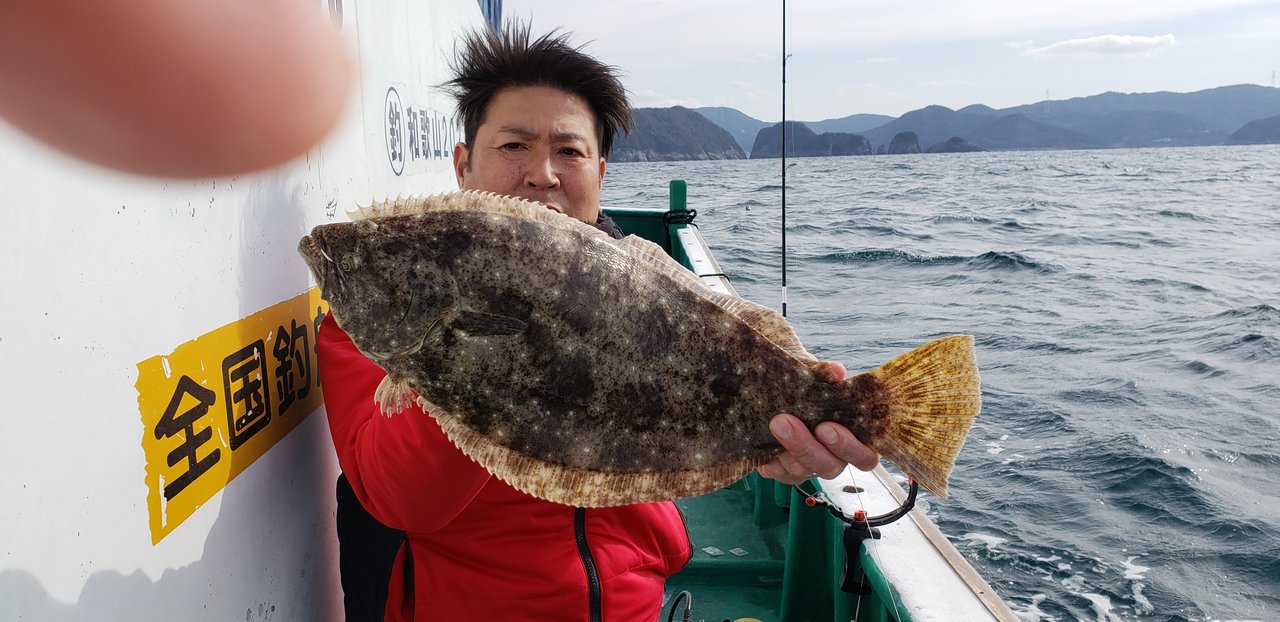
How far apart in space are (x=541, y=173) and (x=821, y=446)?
3.77 ft

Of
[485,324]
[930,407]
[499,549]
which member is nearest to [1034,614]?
[930,407]

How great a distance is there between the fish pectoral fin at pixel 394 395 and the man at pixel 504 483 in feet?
0.38

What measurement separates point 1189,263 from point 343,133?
2361cm

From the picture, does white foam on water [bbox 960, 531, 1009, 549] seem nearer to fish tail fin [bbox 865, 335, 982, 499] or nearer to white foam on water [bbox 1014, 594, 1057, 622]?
white foam on water [bbox 1014, 594, 1057, 622]

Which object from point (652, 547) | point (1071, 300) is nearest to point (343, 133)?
point (652, 547)

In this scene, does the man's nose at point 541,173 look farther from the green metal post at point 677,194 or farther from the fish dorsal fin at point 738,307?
the green metal post at point 677,194

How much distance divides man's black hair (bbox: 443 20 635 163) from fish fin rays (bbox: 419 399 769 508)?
1.25m

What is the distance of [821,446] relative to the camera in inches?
67.1

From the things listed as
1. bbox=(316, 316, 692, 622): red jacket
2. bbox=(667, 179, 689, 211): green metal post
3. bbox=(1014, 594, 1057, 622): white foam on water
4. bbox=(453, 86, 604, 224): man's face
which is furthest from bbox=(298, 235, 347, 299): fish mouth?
bbox=(667, 179, 689, 211): green metal post

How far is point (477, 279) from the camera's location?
4.90 feet

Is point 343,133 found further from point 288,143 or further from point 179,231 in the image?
point 179,231

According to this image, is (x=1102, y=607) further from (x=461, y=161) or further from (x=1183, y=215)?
(x=1183, y=215)

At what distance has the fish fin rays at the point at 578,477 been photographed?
5.24ft

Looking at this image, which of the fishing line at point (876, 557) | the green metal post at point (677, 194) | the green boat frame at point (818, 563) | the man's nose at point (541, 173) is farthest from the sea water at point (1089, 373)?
the man's nose at point (541, 173)
